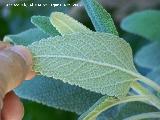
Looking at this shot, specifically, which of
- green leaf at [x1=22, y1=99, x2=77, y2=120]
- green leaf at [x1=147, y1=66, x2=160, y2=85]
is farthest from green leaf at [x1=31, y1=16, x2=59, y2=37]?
green leaf at [x1=22, y1=99, x2=77, y2=120]

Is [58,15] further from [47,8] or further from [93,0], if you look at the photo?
[47,8]

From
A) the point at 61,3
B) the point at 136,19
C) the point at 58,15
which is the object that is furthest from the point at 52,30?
the point at 136,19

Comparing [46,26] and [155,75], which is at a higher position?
[46,26]

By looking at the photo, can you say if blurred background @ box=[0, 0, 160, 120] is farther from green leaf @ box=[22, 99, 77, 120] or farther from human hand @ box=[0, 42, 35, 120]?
human hand @ box=[0, 42, 35, 120]

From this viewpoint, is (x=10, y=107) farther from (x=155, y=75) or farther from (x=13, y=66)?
(x=155, y=75)

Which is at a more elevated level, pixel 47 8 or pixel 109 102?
pixel 109 102

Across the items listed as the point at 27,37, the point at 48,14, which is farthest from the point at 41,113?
the point at 27,37

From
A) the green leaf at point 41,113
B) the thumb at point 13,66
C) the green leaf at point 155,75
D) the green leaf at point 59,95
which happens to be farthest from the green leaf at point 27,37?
the green leaf at point 41,113
